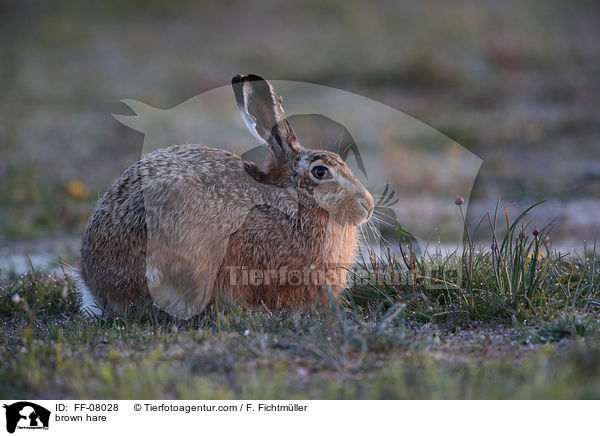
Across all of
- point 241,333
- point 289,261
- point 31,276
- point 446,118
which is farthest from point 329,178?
point 446,118

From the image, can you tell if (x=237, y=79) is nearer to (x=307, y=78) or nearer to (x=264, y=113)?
(x=264, y=113)

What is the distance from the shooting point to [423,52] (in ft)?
55.0

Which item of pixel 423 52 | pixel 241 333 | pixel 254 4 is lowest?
pixel 241 333

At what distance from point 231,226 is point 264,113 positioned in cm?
89

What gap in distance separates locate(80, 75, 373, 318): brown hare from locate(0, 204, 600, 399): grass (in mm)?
207

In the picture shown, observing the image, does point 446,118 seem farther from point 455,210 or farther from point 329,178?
point 329,178

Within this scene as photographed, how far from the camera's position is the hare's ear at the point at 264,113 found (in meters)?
4.64

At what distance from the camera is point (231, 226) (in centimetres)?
467

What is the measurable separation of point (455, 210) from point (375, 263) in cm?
428

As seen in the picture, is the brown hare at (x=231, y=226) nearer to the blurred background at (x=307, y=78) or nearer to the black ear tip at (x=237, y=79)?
the black ear tip at (x=237, y=79)
